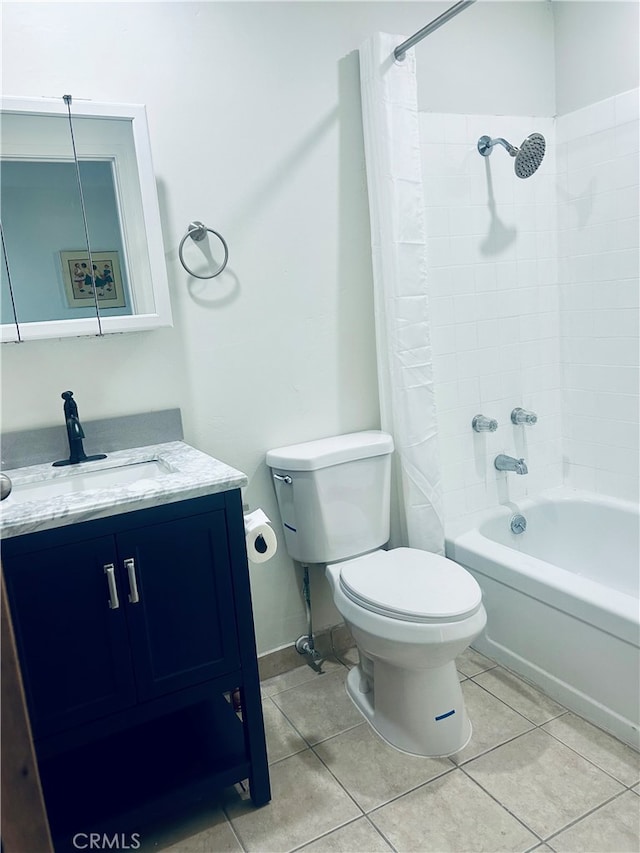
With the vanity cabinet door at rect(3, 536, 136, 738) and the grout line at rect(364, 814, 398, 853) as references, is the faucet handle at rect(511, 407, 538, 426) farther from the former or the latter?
the vanity cabinet door at rect(3, 536, 136, 738)

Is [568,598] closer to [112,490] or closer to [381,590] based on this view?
[381,590]

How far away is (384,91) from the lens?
205 centimetres

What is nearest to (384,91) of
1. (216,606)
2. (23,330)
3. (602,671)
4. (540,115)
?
(540,115)

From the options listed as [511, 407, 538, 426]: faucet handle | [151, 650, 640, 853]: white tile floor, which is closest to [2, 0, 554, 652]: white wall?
[151, 650, 640, 853]: white tile floor

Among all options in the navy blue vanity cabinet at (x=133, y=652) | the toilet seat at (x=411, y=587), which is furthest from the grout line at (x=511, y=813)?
the navy blue vanity cabinet at (x=133, y=652)

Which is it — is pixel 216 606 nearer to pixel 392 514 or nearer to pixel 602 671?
pixel 392 514

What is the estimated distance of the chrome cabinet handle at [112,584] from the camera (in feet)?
4.57

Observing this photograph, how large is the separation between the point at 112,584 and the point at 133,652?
183 mm

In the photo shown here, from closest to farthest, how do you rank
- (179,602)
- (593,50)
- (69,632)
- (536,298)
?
(69,632), (179,602), (593,50), (536,298)

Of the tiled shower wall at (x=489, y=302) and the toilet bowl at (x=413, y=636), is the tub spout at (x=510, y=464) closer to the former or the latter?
the tiled shower wall at (x=489, y=302)

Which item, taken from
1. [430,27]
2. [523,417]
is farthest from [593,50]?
[523,417]

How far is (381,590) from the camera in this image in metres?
1.79

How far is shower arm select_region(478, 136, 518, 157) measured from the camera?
2.29m

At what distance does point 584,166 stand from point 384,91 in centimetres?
95
